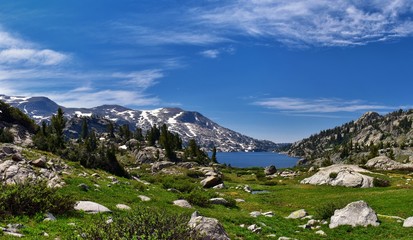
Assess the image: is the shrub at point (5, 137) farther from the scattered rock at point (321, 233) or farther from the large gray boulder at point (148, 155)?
the large gray boulder at point (148, 155)

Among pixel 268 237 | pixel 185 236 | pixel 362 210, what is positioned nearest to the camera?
pixel 185 236

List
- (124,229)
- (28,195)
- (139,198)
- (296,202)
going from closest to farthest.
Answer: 1. (124,229)
2. (28,195)
3. (139,198)
4. (296,202)

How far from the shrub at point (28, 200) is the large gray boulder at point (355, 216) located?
22.2 meters

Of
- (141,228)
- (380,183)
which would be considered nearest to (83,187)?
(141,228)

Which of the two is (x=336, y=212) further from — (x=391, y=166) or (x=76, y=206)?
(x=391, y=166)

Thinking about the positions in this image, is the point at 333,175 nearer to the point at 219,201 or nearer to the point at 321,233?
the point at 219,201

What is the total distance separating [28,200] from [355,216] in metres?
25.5

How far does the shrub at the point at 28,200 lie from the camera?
1994 cm

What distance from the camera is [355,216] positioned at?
1125 inches

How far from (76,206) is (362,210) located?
23.8m

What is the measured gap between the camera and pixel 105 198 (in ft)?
105

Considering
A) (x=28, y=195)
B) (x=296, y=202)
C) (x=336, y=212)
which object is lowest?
(x=296, y=202)

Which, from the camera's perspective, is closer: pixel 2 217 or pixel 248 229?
pixel 2 217

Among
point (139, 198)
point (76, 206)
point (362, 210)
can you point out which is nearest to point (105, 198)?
point (139, 198)
